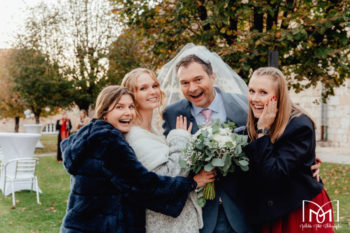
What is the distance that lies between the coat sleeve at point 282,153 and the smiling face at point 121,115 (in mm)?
953

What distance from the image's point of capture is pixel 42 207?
751 cm

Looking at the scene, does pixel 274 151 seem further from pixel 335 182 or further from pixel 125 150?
pixel 335 182

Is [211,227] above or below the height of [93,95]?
below

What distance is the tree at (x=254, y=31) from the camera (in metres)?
6.29

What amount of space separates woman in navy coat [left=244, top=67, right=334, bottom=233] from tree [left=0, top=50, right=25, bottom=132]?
25.1 m

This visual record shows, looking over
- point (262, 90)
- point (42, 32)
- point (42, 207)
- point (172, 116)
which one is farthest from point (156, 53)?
point (42, 32)

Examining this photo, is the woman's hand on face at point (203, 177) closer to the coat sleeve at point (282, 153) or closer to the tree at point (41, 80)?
the coat sleeve at point (282, 153)

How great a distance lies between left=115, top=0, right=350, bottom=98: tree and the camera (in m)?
6.29

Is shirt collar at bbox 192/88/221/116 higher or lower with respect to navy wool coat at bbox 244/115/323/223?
higher

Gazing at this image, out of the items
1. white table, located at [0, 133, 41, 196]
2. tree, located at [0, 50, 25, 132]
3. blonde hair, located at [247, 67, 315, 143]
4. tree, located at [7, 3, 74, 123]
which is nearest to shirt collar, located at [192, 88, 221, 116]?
blonde hair, located at [247, 67, 315, 143]

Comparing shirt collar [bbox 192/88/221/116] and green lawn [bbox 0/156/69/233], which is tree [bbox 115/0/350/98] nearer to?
shirt collar [bbox 192/88/221/116]

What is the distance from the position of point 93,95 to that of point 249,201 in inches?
631

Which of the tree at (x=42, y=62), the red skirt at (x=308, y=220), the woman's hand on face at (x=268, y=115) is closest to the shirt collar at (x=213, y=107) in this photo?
the woman's hand on face at (x=268, y=115)

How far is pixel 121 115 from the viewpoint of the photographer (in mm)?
2635
